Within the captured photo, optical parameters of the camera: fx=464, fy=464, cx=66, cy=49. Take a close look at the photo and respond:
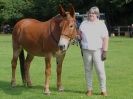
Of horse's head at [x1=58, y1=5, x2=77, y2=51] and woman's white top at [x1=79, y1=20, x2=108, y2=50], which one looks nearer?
horse's head at [x1=58, y1=5, x2=77, y2=51]

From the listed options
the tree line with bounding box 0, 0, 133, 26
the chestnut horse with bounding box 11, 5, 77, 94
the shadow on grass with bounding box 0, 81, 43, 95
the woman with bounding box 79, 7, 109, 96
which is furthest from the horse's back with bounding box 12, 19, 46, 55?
the tree line with bounding box 0, 0, 133, 26

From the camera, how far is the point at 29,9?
7756cm

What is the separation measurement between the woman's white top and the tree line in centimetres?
5447

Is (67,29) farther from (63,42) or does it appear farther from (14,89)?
(14,89)

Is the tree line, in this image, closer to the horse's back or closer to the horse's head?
the horse's back

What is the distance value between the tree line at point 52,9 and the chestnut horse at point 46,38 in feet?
174

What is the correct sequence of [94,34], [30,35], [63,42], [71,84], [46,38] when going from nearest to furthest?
[63,42] < [94,34] < [46,38] < [30,35] < [71,84]

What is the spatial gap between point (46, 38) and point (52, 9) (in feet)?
205

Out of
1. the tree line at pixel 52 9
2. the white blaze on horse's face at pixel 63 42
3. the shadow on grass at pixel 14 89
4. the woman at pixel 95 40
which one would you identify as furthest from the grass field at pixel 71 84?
the tree line at pixel 52 9

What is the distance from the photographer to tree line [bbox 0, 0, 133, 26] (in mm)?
67125

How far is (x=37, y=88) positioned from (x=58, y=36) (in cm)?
209

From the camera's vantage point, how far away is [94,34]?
1120 centimetres

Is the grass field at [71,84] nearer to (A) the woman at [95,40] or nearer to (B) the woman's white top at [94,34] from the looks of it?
(A) the woman at [95,40]

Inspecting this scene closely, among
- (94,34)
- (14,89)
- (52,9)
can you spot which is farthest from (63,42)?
(52,9)
